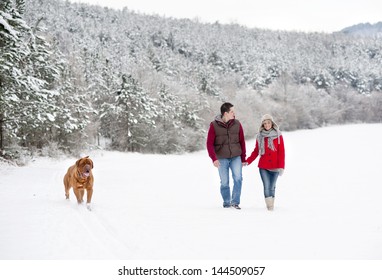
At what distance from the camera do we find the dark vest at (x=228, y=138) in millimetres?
6664

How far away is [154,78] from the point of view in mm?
50781

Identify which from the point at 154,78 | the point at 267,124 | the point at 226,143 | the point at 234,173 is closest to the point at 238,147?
the point at 226,143

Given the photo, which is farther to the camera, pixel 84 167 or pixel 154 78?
pixel 154 78

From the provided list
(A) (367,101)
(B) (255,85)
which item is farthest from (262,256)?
(A) (367,101)

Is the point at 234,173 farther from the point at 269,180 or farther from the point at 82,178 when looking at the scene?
the point at 82,178

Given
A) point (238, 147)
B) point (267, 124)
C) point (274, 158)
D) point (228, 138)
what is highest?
point (267, 124)

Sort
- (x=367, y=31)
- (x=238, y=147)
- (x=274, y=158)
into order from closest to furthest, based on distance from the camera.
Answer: (x=274, y=158), (x=238, y=147), (x=367, y=31)

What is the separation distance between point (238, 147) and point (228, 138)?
9.7 inches

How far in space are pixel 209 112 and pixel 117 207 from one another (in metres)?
44.3

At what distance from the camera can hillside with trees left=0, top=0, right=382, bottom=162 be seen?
1731cm

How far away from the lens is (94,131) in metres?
33.1

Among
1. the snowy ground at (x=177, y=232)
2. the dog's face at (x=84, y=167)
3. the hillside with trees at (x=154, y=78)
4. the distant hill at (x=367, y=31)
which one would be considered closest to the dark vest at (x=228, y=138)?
the snowy ground at (x=177, y=232)

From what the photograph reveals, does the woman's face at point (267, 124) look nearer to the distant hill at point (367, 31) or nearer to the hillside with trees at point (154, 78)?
the hillside with trees at point (154, 78)

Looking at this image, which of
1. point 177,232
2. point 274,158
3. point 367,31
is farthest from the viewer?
point 367,31
